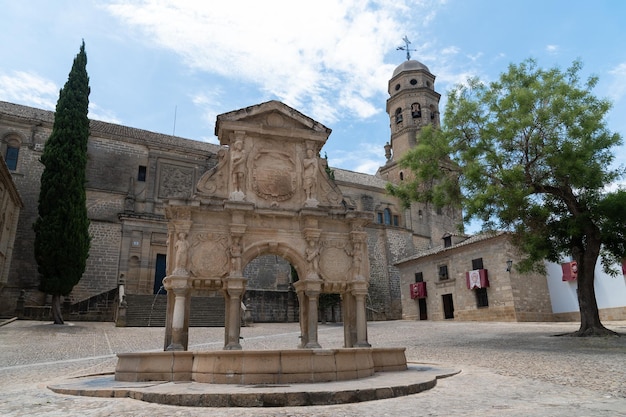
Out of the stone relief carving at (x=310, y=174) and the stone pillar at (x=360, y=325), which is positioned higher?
the stone relief carving at (x=310, y=174)

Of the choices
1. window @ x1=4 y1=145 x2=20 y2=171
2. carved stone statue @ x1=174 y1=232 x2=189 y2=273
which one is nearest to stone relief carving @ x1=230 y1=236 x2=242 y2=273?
carved stone statue @ x1=174 y1=232 x2=189 y2=273

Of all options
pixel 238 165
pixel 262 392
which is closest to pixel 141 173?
pixel 238 165

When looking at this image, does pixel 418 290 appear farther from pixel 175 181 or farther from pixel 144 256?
pixel 175 181

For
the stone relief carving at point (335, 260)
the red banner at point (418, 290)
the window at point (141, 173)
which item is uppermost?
the window at point (141, 173)

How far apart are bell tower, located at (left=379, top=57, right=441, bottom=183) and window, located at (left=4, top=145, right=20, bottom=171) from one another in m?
28.4

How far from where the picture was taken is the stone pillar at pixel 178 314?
8.59m

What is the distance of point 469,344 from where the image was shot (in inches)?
536

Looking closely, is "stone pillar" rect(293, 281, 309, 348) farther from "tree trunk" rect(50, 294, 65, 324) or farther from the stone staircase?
"tree trunk" rect(50, 294, 65, 324)

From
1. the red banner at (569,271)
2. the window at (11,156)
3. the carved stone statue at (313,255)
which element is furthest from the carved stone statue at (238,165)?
the window at (11,156)

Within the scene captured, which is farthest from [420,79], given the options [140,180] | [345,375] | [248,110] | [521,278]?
[345,375]

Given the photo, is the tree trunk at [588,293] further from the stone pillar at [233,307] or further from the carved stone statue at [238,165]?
the carved stone statue at [238,165]

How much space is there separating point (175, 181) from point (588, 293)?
2496 cm

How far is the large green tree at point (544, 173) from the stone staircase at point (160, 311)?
12810 millimetres

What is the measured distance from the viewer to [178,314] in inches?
341
